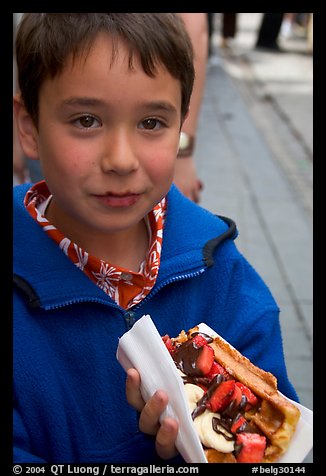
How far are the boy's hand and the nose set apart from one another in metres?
0.39

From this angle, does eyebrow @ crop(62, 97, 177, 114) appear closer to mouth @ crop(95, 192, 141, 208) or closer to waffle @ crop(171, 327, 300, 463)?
mouth @ crop(95, 192, 141, 208)

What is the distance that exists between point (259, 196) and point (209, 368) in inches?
164

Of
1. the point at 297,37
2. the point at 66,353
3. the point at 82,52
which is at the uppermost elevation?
the point at 82,52

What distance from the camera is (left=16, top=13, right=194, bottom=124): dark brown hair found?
1.48 meters

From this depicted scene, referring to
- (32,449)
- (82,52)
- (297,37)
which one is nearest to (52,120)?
(82,52)

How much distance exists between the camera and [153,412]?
1419 mm

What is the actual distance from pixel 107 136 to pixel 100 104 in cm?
6

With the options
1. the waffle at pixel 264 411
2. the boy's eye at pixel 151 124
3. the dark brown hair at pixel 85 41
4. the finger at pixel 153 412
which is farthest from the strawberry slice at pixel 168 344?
the dark brown hair at pixel 85 41

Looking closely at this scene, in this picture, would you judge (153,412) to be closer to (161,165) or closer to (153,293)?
(153,293)

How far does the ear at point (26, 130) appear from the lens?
5.39 ft

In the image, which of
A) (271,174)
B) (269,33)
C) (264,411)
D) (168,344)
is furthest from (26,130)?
(269,33)

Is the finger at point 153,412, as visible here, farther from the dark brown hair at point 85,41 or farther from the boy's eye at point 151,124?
the dark brown hair at point 85,41

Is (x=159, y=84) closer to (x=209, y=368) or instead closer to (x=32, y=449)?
(x=209, y=368)
